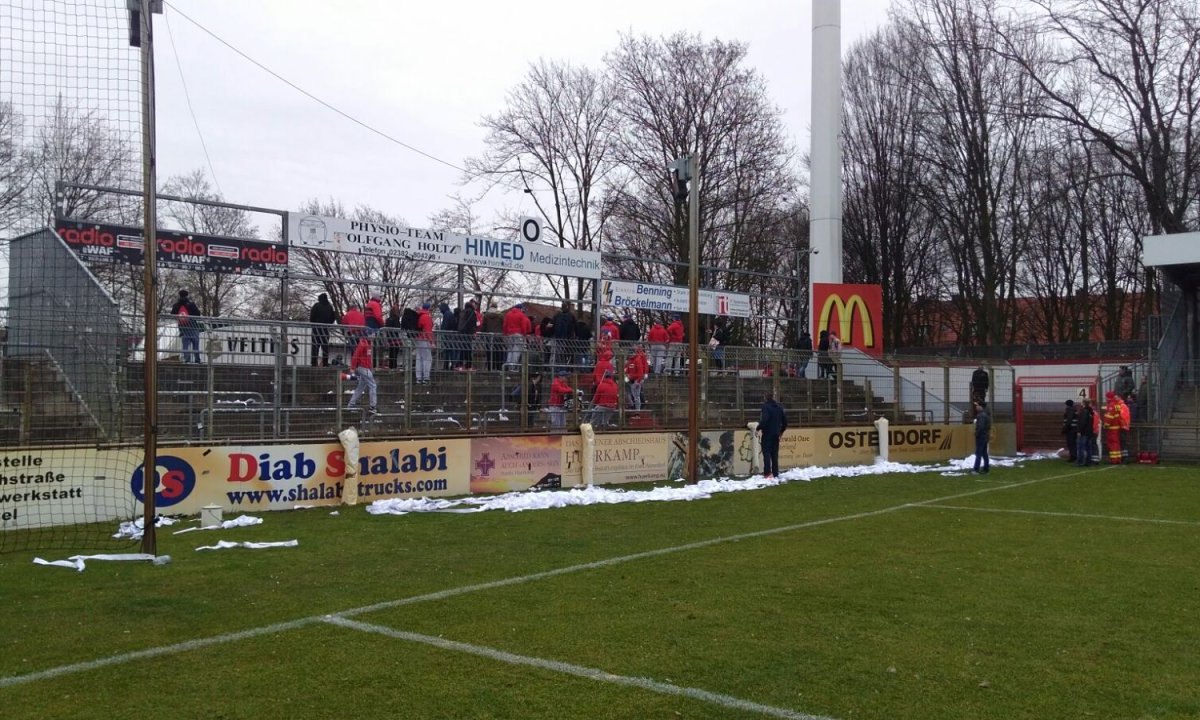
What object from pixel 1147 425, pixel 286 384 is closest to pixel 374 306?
pixel 286 384

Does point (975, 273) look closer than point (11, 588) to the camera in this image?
No

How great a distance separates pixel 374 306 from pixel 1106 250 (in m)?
36.3

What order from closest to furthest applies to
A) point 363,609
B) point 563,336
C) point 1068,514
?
point 363,609
point 1068,514
point 563,336

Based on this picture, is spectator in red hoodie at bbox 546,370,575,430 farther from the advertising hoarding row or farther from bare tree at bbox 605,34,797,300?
bare tree at bbox 605,34,797,300

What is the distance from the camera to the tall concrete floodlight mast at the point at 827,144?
3572cm

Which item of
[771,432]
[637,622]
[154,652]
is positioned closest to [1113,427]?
[771,432]

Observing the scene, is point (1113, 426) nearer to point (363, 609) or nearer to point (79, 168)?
point (363, 609)

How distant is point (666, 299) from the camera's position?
1113 inches

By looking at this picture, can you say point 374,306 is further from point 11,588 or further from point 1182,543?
point 1182,543

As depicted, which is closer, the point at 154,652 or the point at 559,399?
the point at 154,652

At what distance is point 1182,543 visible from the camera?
38.3 feet

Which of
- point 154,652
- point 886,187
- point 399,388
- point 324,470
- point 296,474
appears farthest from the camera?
point 886,187

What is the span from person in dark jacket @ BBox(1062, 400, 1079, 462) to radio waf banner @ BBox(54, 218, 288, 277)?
21.6 m

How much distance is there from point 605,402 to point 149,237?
11.8m
